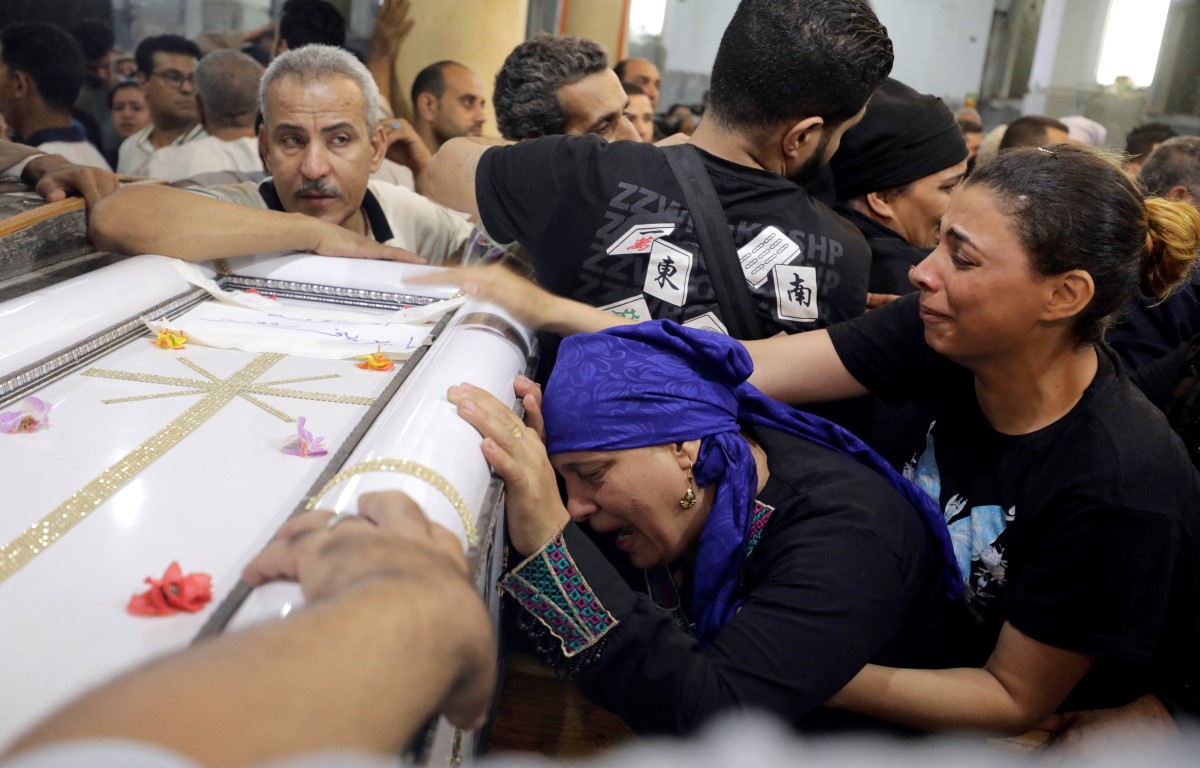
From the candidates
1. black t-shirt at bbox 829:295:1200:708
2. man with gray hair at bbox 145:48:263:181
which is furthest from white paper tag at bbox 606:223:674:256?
man with gray hair at bbox 145:48:263:181

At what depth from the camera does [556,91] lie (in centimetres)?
247

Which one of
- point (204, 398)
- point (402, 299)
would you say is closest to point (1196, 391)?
point (402, 299)

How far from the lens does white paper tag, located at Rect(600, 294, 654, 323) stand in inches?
70.5

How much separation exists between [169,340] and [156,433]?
0.43 metres

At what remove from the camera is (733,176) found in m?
1.78

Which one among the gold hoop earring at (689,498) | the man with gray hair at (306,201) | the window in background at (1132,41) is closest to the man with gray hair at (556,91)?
the man with gray hair at (306,201)

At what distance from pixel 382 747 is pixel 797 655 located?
803 mm

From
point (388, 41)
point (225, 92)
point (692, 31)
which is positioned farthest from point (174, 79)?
point (692, 31)

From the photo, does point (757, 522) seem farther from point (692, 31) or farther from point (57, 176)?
point (692, 31)

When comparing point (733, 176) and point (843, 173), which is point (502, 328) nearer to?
point (733, 176)

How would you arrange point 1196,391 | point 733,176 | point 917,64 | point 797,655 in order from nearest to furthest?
1. point 797,655
2. point 733,176
3. point 1196,391
4. point 917,64

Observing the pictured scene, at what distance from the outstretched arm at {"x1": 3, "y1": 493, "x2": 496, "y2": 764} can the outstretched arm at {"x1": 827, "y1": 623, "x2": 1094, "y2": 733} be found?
89 cm

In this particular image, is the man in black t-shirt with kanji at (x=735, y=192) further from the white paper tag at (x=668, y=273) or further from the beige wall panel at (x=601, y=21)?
the beige wall panel at (x=601, y=21)

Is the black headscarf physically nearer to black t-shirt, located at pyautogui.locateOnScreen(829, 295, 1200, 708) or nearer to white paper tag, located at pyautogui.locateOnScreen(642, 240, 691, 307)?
black t-shirt, located at pyautogui.locateOnScreen(829, 295, 1200, 708)
